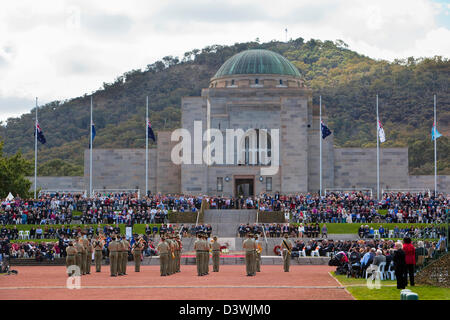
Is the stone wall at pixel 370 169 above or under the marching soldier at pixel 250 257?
above

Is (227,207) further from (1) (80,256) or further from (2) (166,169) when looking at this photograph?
(1) (80,256)

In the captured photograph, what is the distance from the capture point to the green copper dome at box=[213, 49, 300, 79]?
76.2 meters

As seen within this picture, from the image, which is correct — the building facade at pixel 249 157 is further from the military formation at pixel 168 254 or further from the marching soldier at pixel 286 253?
the military formation at pixel 168 254

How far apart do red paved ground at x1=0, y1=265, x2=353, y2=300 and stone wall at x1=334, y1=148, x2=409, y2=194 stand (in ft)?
123

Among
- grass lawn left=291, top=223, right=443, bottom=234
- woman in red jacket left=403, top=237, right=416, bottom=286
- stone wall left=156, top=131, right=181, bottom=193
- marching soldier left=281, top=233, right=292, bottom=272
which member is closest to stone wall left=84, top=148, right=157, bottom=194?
stone wall left=156, top=131, right=181, bottom=193

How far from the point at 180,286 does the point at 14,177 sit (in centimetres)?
4935

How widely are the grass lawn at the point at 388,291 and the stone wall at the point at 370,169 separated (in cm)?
4361

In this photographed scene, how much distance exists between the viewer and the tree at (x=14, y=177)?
2734 inches

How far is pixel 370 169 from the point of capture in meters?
68.9

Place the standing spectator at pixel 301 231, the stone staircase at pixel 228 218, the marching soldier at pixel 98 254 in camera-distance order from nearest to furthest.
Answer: the marching soldier at pixel 98 254, the standing spectator at pixel 301 231, the stone staircase at pixel 228 218

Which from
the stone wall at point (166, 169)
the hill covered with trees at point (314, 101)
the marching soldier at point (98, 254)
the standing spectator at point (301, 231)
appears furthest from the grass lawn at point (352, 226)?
the hill covered with trees at point (314, 101)

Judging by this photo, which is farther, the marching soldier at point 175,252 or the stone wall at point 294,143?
the stone wall at point 294,143

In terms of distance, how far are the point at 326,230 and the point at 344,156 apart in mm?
21253

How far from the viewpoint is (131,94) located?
536 feet
